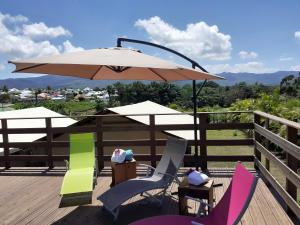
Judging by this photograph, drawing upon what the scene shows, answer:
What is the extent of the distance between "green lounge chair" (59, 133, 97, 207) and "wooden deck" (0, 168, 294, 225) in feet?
0.51

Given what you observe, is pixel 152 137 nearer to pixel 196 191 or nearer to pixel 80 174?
pixel 80 174

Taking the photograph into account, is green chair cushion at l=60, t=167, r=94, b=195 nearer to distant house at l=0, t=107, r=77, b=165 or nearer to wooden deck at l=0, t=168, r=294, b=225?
wooden deck at l=0, t=168, r=294, b=225

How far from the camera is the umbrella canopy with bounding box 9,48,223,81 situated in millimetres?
3885

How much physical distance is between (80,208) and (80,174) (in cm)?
71

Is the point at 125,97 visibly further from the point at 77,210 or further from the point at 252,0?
the point at 77,210

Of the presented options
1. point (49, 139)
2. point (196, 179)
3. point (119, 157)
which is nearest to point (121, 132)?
point (49, 139)

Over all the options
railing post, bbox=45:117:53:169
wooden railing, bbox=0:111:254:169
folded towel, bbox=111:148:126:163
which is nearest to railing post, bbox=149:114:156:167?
wooden railing, bbox=0:111:254:169

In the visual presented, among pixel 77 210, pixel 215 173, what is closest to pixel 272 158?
pixel 215 173

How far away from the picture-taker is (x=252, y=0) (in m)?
15.2

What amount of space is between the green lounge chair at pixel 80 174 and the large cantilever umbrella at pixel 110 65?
1.15 metres

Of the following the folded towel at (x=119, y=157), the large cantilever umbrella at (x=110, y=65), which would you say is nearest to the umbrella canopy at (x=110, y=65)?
the large cantilever umbrella at (x=110, y=65)

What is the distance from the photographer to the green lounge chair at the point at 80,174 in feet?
16.4

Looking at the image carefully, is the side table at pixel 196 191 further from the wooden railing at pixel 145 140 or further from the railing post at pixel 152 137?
the railing post at pixel 152 137

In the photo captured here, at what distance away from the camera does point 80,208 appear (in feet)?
16.0
